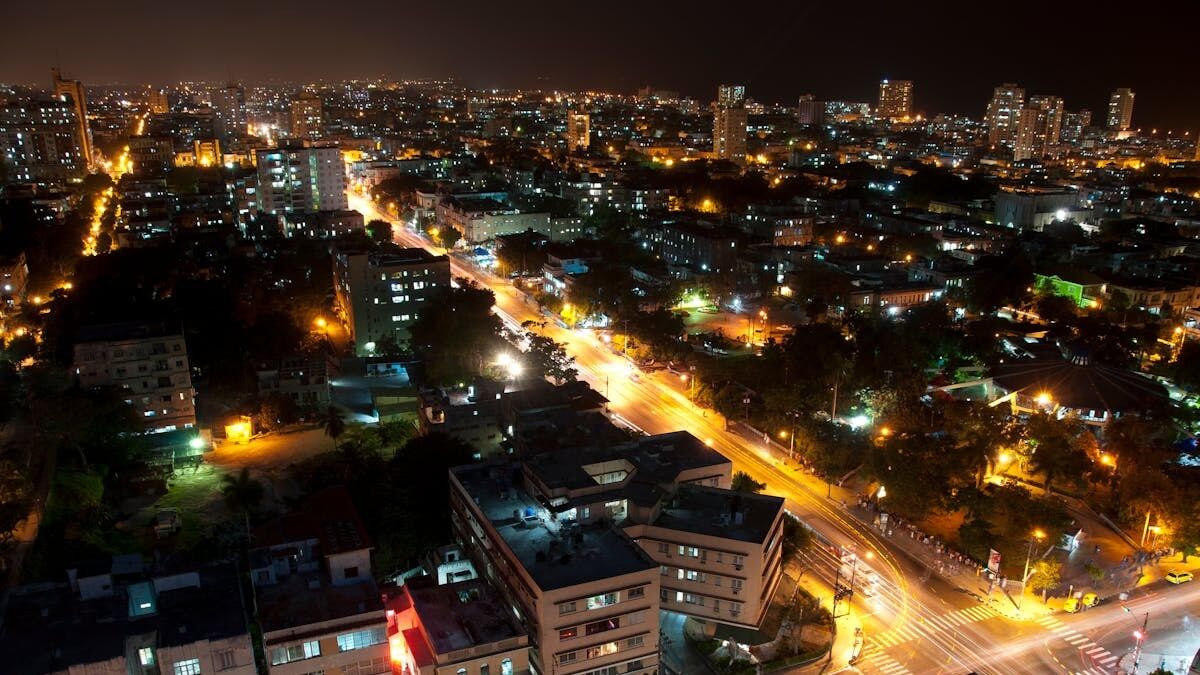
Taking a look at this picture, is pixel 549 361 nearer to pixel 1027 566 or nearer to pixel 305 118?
pixel 1027 566

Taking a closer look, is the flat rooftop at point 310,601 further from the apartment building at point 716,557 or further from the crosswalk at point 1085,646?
the crosswalk at point 1085,646

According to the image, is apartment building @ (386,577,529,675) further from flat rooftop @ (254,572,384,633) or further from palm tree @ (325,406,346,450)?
palm tree @ (325,406,346,450)

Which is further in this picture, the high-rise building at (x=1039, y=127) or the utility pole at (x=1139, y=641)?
the high-rise building at (x=1039, y=127)

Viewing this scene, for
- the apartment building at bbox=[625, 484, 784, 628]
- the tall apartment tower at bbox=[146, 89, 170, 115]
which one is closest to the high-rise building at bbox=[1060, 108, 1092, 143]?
the apartment building at bbox=[625, 484, 784, 628]

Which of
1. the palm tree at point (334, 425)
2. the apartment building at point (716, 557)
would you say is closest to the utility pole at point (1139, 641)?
the apartment building at point (716, 557)

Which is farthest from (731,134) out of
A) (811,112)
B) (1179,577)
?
(1179,577)

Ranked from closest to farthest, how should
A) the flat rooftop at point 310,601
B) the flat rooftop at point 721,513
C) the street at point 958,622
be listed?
the flat rooftop at point 310,601 → the street at point 958,622 → the flat rooftop at point 721,513
